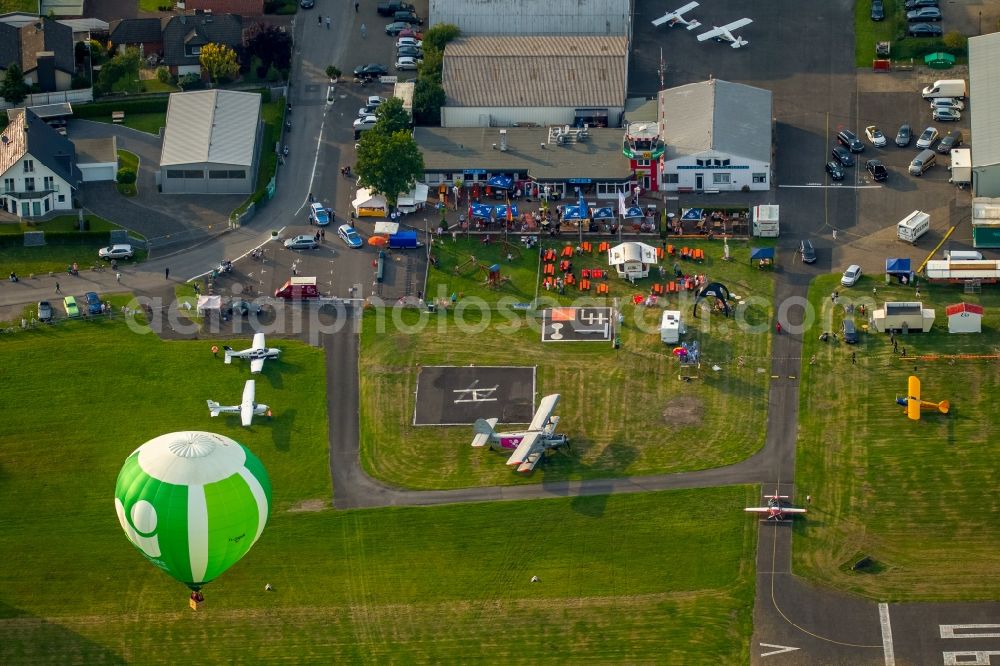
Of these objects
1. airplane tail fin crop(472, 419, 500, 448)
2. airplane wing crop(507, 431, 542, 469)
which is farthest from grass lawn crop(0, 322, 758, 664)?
airplane tail fin crop(472, 419, 500, 448)

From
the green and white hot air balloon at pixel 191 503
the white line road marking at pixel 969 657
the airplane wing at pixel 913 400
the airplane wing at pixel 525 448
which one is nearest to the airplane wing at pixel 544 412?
the airplane wing at pixel 525 448

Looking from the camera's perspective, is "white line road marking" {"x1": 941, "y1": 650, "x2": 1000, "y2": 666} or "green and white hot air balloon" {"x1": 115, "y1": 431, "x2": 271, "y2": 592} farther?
"white line road marking" {"x1": 941, "y1": 650, "x2": 1000, "y2": 666}

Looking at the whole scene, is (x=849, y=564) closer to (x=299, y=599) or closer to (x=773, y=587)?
(x=773, y=587)

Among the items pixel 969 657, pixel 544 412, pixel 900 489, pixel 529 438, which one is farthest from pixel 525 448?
pixel 969 657

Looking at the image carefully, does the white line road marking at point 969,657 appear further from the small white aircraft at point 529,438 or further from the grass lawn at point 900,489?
the small white aircraft at point 529,438

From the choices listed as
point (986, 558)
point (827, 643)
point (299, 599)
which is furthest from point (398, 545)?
point (986, 558)

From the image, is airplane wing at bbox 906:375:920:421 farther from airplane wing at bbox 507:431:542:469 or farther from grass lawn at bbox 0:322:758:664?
airplane wing at bbox 507:431:542:469
